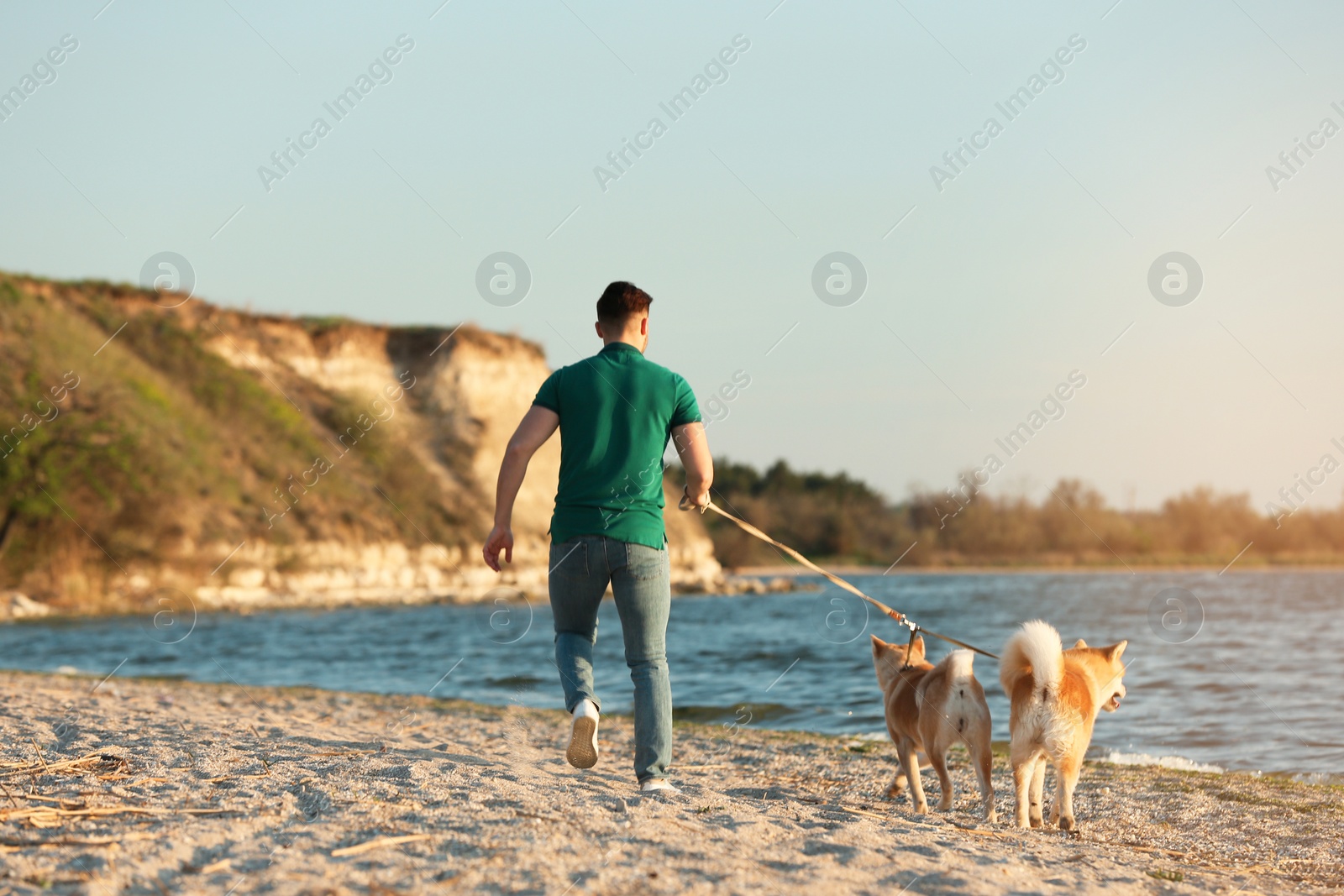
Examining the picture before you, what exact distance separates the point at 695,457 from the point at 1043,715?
Result: 220 centimetres

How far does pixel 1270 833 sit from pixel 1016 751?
4.81 ft

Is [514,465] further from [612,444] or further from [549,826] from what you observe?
[549,826]

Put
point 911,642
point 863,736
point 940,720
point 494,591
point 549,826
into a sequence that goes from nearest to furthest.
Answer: point 549,826
point 940,720
point 911,642
point 863,736
point 494,591

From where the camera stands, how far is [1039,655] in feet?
16.2

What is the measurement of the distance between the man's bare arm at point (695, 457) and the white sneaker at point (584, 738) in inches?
42.6

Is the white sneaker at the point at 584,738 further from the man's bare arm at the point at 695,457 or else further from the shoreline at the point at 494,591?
the shoreline at the point at 494,591

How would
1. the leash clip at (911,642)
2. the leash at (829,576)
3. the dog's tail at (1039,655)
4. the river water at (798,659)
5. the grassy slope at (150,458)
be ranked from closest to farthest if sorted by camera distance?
the dog's tail at (1039,655)
the leash at (829,576)
the leash clip at (911,642)
the river water at (798,659)
the grassy slope at (150,458)

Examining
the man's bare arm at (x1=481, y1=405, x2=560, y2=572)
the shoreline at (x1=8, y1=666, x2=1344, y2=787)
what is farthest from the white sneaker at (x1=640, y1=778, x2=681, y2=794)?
the shoreline at (x1=8, y1=666, x2=1344, y2=787)

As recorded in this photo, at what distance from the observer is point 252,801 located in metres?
4.08

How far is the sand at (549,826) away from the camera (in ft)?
10.6

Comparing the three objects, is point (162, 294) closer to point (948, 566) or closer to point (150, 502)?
point (150, 502)

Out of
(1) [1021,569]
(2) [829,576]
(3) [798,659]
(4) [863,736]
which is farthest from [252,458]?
(1) [1021,569]

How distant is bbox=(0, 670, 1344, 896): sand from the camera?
127 inches

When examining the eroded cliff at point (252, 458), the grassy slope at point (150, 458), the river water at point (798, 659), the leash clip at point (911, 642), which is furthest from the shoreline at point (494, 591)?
the leash clip at point (911, 642)
